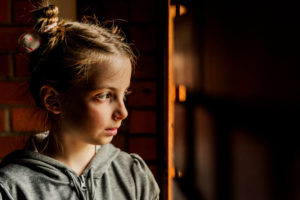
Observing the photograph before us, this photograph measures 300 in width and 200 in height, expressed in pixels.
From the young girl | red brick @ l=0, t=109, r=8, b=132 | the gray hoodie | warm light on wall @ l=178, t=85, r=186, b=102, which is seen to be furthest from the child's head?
red brick @ l=0, t=109, r=8, b=132

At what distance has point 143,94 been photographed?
1075 millimetres

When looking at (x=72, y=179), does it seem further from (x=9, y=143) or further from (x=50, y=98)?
(x=9, y=143)

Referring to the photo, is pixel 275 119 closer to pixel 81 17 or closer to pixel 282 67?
pixel 282 67

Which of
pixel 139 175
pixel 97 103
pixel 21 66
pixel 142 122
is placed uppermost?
pixel 21 66

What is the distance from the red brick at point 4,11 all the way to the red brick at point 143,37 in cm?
45

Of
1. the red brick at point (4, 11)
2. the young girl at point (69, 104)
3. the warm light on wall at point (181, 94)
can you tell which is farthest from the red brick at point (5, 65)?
the warm light on wall at point (181, 94)

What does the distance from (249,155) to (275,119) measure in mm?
114

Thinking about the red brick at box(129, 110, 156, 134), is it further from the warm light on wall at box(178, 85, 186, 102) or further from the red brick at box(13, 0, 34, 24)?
the red brick at box(13, 0, 34, 24)

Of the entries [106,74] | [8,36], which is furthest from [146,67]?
[8,36]

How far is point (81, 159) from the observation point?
2.49ft

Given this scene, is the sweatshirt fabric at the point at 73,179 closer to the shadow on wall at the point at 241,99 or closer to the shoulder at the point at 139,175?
the shoulder at the point at 139,175

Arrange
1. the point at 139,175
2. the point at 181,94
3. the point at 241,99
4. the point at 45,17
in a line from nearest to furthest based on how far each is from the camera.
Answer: the point at 241,99
the point at 45,17
the point at 139,175
the point at 181,94

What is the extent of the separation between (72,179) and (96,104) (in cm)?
20

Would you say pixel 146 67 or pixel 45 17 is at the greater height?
pixel 45 17
